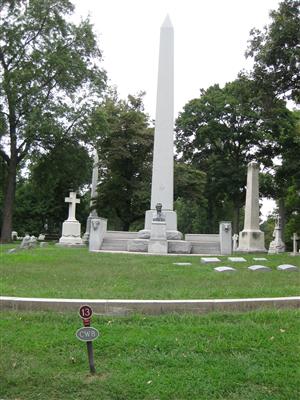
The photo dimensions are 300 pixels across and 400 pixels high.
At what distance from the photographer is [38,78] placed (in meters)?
28.8

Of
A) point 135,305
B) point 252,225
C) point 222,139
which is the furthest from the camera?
point 222,139

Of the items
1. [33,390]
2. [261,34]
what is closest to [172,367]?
[33,390]

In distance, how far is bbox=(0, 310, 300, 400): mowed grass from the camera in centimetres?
417

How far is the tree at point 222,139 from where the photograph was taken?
39531mm

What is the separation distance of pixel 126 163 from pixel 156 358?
3172 cm

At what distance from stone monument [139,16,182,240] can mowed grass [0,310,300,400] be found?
1614 cm

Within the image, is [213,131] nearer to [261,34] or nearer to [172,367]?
[261,34]

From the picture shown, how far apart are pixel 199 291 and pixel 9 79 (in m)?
23.1

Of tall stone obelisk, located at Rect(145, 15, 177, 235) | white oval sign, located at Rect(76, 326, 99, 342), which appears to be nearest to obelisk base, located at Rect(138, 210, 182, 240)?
tall stone obelisk, located at Rect(145, 15, 177, 235)

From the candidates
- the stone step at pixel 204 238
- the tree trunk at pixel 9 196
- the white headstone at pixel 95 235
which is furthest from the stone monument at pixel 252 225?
the tree trunk at pixel 9 196

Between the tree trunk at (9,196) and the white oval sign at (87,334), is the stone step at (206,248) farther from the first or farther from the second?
the white oval sign at (87,334)

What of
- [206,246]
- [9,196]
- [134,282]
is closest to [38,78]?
[9,196]

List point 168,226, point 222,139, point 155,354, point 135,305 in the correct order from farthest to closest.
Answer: point 222,139, point 168,226, point 135,305, point 155,354

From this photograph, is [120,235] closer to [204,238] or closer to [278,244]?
[204,238]
